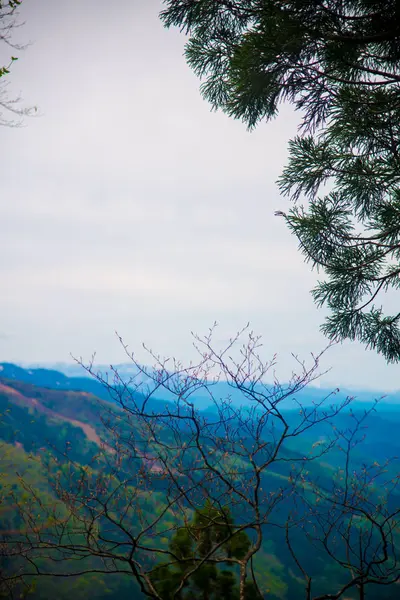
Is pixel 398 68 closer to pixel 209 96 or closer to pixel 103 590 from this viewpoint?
pixel 209 96

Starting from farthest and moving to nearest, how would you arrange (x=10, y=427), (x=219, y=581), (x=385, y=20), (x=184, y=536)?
1. (x=10, y=427)
2. (x=219, y=581)
3. (x=184, y=536)
4. (x=385, y=20)

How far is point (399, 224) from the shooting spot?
3.39 metres

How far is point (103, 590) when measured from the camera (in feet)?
87.2

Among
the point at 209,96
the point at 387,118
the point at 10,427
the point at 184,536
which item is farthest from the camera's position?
the point at 10,427

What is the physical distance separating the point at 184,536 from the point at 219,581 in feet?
7.24

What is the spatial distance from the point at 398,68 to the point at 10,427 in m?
35.5

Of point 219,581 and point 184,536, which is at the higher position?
point 184,536

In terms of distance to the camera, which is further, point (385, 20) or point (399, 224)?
point (399, 224)

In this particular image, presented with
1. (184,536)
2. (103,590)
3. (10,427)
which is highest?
(10,427)

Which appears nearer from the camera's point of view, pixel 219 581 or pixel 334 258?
pixel 334 258

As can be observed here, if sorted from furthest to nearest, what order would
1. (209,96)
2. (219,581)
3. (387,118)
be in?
(219,581) < (209,96) < (387,118)

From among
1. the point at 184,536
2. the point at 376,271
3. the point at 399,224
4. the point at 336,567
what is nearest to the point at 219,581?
the point at 184,536

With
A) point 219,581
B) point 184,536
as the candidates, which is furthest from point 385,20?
point 219,581

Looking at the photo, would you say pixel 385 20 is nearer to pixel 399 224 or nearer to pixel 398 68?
pixel 398 68
